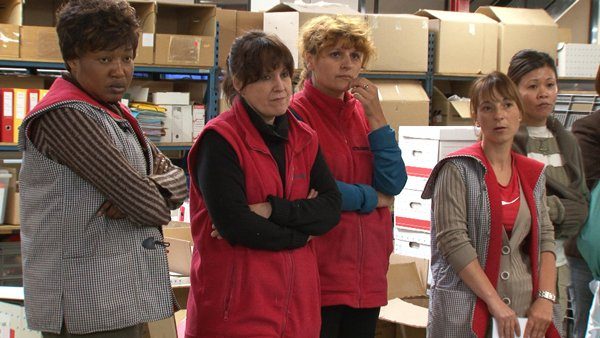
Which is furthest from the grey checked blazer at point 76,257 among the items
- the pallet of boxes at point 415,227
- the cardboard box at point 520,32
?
the cardboard box at point 520,32

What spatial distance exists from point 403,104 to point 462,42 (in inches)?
29.7

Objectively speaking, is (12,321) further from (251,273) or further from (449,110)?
(449,110)

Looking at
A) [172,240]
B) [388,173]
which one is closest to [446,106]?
[172,240]

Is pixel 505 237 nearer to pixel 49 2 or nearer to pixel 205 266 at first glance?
pixel 205 266

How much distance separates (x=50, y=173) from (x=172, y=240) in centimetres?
129

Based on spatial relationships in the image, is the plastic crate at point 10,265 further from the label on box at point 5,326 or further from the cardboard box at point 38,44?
the label on box at point 5,326

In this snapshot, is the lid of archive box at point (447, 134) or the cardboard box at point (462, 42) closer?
the lid of archive box at point (447, 134)

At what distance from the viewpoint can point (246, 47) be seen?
1.91 metres

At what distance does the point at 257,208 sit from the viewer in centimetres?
183

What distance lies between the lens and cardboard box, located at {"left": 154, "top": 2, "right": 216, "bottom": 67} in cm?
Result: 477

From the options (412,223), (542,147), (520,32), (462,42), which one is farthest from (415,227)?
(520,32)

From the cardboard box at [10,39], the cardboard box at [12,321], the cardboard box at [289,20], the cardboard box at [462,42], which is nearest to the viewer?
the cardboard box at [12,321]

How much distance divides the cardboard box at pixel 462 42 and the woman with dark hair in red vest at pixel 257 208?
12.4ft

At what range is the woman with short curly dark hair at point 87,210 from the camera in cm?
163
